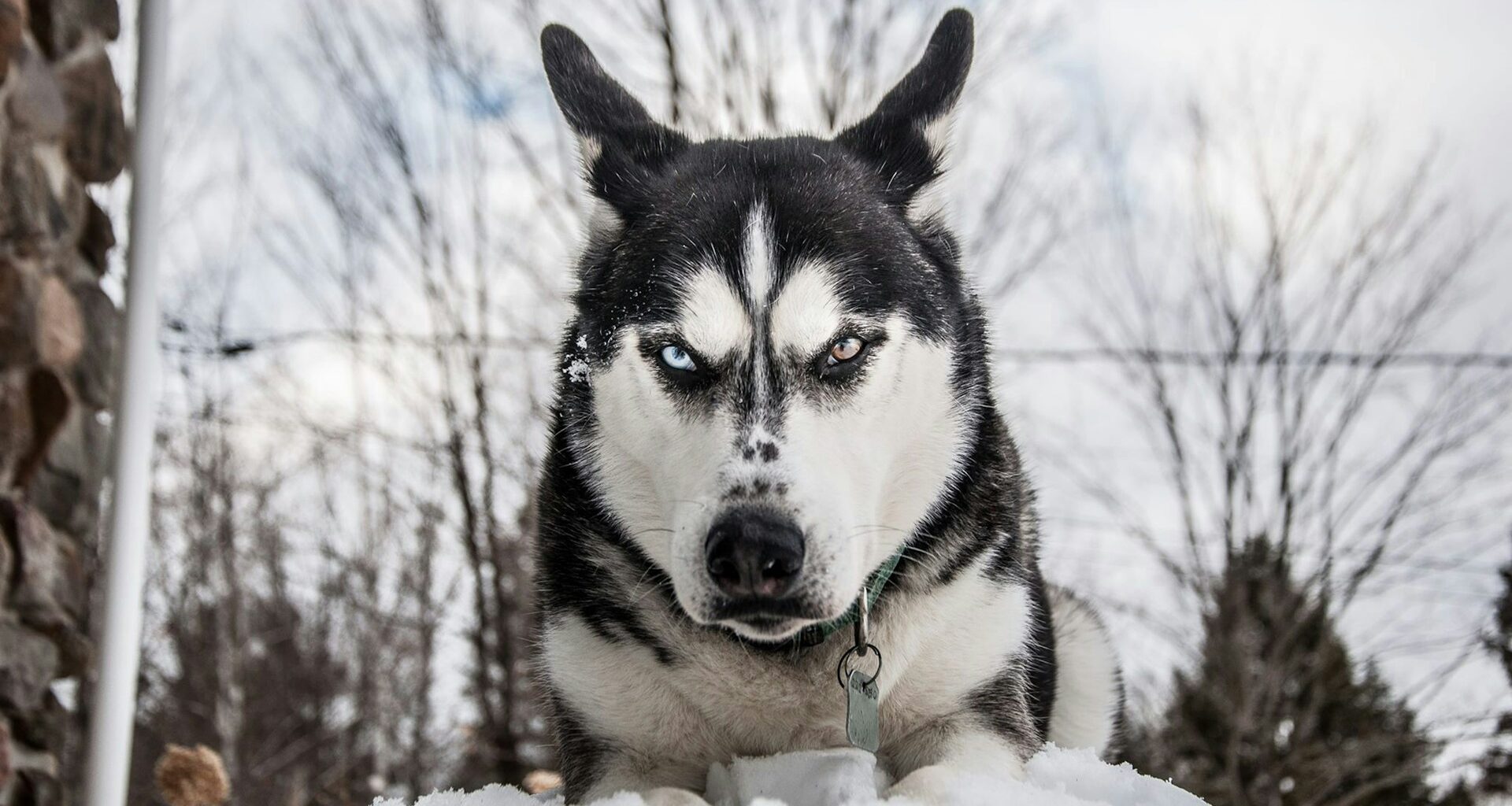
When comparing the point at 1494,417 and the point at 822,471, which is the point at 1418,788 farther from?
the point at 822,471

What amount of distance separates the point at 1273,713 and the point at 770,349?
39.9 ft

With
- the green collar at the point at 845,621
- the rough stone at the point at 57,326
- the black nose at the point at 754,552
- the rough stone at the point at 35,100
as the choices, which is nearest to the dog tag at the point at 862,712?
the green collar at the point at 845,621

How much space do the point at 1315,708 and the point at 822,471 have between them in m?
12.3

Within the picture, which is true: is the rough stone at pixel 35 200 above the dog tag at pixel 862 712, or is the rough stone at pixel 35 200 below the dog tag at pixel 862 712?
above

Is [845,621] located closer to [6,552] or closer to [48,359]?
[6,552]

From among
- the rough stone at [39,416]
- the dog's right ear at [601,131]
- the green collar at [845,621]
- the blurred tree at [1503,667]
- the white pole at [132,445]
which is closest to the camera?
the green collar at [845,621]

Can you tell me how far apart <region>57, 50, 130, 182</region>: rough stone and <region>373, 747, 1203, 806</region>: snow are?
2.61 meters

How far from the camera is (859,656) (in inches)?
91.9

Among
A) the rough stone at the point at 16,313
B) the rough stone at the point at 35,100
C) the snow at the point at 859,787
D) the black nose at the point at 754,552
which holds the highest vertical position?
the rough stone at the point at 35,100

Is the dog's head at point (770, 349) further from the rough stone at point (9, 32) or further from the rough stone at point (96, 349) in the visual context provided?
the rough stone at point (96, 349)

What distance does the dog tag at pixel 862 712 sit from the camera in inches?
87.0

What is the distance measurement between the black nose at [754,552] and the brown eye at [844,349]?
1.40ft

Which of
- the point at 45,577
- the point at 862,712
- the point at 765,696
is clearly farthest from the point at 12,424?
the point at 862,712

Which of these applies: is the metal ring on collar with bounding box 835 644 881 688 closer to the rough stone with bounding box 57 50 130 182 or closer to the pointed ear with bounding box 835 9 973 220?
the pointed ear with bounding box 835 9 973 220
